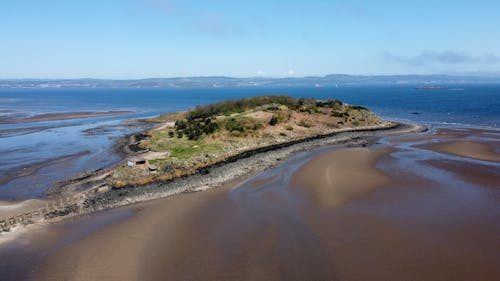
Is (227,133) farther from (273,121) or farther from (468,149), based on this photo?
(468,149)

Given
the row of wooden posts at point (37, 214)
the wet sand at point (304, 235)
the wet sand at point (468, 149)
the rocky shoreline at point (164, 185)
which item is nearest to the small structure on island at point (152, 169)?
the rocky shoreline at point (164, 185)

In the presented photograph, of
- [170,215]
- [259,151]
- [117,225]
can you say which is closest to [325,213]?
[170,215]

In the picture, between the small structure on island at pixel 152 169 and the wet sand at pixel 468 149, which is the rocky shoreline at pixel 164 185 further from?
the wet sand at pixel 468 149

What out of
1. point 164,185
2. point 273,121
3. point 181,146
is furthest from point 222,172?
point 273,121

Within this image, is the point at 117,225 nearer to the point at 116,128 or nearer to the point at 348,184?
the point at 348,184

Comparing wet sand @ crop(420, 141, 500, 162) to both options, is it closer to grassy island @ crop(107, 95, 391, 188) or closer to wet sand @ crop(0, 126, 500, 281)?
wet sand @ crop(0, 126, 500, 281)
